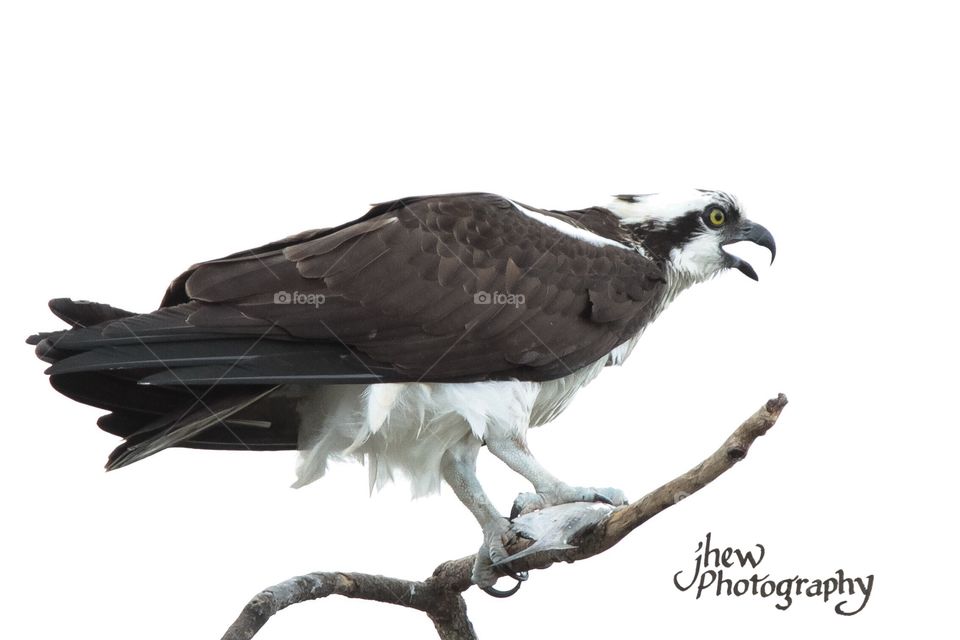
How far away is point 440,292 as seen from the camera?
4797mm

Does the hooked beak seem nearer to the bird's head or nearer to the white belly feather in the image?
the bird's head

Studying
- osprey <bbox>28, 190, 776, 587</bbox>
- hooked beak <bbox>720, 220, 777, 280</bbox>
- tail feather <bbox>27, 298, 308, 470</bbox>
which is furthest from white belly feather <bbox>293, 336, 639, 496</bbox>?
hooked beak <bbox>720, 220, 777, 280</bbox>

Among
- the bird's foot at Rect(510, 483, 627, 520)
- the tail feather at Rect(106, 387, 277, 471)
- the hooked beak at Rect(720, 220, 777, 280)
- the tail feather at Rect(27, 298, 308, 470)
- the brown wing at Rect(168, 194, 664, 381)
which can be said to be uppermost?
the hooked beak at Rect(720, 220, 777, 280)

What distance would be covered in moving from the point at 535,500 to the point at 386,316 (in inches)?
37.4

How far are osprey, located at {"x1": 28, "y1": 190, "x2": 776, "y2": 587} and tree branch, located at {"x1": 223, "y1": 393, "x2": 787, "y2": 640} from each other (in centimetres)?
21

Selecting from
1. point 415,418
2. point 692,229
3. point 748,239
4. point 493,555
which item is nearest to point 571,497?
point 493,555

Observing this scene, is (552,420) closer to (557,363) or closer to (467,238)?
(557,363)

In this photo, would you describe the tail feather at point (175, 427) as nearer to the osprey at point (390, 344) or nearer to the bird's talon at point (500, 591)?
the osprey at point (390, 344)

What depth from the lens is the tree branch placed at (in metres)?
4.02

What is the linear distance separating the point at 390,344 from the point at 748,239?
1.81 meters

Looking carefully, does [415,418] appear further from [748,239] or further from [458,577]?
[748,239]

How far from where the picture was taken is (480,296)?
4840 millimetres

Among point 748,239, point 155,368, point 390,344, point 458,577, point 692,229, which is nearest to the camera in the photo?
point 155,368

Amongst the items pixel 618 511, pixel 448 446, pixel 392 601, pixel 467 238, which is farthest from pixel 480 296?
pixel 392 601
